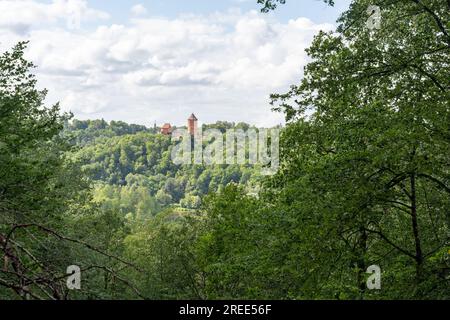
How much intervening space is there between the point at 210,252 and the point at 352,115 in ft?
51.5

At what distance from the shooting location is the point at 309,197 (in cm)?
986
